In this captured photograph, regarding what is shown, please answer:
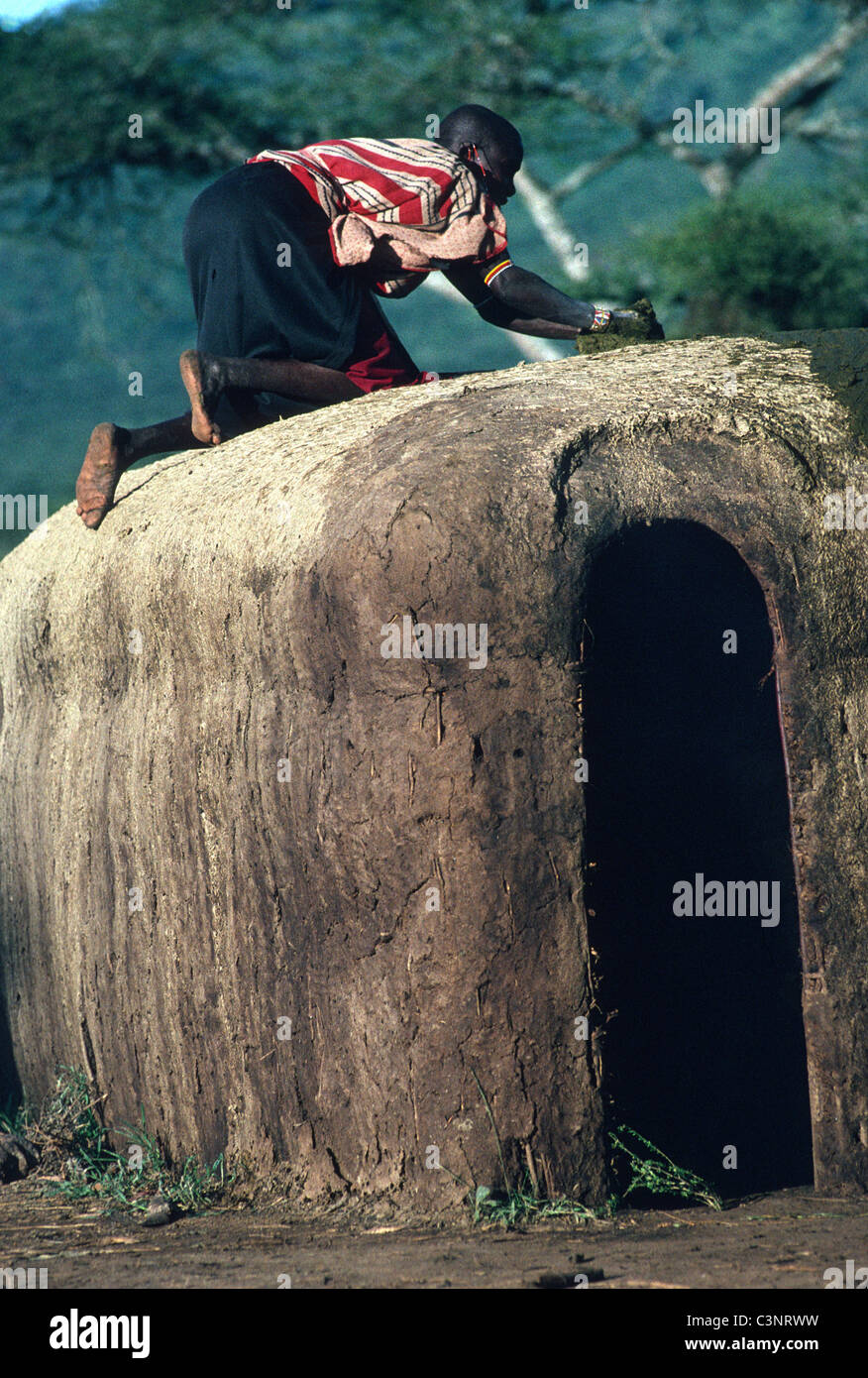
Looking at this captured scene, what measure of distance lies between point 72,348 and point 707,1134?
52260mm

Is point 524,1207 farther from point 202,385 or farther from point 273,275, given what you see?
point 273,275

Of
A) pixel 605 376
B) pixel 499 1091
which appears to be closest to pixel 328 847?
pixel 499 1091

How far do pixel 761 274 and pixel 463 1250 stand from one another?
39.0 ft

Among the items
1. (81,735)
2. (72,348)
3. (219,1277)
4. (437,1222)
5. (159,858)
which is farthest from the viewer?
(72,348)

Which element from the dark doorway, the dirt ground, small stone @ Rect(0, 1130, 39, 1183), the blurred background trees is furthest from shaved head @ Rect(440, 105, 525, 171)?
the blurred background trees

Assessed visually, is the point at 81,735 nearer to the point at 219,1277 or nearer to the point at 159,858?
the point at 159,858

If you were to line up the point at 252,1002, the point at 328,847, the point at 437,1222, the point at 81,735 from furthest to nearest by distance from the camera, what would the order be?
1. the point at 81,735
2. the point at 252,1002
3. the point at 328,847
4. the point at 437,1222

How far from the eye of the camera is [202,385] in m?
4.85

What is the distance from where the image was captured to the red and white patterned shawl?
4.99 m

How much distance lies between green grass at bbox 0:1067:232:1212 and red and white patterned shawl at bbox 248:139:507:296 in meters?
3.02

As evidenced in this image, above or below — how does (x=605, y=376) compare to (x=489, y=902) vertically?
above

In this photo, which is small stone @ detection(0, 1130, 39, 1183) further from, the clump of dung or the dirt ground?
the clump of dung

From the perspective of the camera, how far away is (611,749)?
4.36 metres

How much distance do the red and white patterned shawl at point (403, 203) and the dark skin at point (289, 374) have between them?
0.10 m
